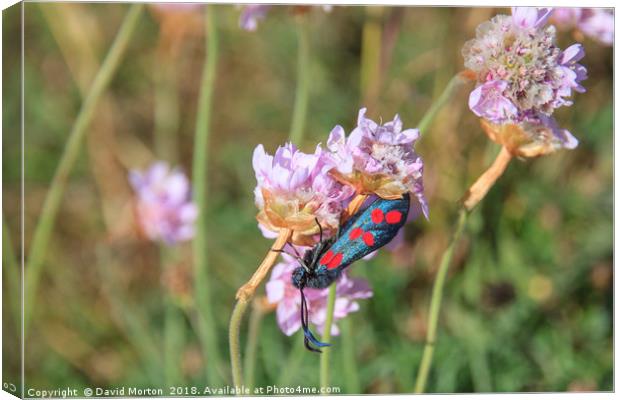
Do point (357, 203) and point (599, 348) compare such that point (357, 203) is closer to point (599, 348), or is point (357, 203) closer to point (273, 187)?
point (273, 187)

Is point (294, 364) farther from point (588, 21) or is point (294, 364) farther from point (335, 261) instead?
point (588, 21)

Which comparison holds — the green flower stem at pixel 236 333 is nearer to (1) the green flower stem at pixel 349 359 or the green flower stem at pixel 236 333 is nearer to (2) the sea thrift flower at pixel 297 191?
(2) the sea thrift flower at pixel 297 191

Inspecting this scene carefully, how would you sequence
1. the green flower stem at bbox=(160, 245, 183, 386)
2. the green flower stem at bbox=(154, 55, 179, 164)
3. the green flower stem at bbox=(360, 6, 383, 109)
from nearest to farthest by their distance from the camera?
the green flower stem at bbox=(160, 245, 183, 386) → the green flower stem at bbox=(360, 6, 383, 109) → the green flower stem at bbox=(154, 55, 179, 164)

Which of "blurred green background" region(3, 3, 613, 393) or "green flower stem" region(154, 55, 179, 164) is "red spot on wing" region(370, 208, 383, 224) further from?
"green flower stem" region(154, 55, 179, 164)

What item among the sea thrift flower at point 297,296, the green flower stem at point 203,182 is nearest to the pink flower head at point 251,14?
the green flower stem at point 203,182

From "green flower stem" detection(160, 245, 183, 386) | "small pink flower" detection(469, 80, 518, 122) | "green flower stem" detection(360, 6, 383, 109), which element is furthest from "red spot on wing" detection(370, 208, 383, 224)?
"green flower stem" detection(360, 6, 383, 109)

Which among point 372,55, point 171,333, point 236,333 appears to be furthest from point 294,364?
point 372,55
